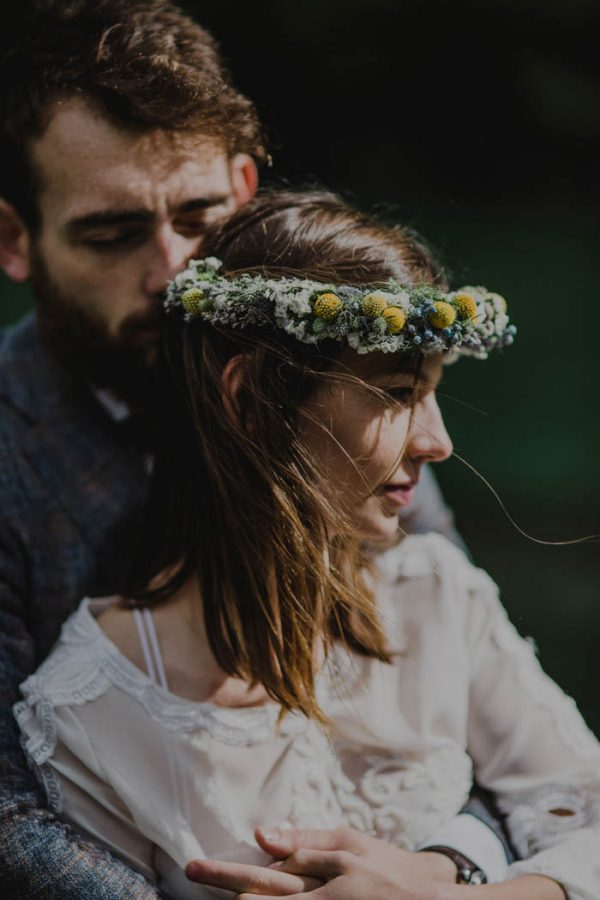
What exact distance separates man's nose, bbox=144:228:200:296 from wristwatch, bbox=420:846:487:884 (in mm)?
1400

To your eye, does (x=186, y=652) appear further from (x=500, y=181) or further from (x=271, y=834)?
(x=500, y=181)

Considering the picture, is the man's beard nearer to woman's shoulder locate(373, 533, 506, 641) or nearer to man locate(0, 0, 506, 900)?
man locate(0, 0, 506, 900)

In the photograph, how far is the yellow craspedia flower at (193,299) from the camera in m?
1.84

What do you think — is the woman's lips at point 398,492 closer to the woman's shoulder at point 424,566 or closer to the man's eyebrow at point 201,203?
the woman's shoulder at point 424,566

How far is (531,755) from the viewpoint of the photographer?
6.43ft

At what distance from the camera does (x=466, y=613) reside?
6.89 feet

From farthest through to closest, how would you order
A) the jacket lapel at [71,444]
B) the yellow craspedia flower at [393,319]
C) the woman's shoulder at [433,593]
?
the jacket lapel at [71,444] → the woman's shoulder at [433,593] → the yellow craspedia flower at [393,319]

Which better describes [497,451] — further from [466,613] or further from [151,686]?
[151,686]

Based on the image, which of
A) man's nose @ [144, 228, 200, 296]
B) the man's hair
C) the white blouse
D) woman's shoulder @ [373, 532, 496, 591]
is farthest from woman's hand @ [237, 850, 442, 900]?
the man's hair

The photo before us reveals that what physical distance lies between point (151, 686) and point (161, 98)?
134cm

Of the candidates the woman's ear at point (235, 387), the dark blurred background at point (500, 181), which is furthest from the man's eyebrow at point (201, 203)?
the dark blurred background at point (500, 181)

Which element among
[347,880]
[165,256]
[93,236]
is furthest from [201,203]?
[347,880]

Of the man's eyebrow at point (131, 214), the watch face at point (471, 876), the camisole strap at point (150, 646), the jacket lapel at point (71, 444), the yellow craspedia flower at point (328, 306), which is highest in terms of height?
the man's eyebrow at point (131, 214)

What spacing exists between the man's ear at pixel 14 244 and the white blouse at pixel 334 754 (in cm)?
113
